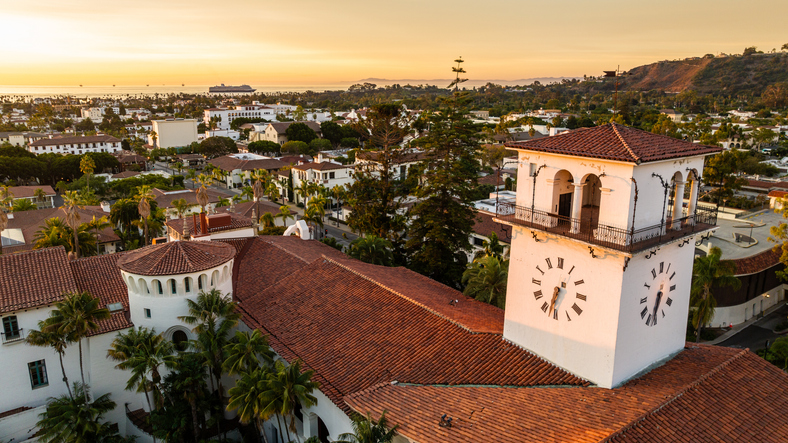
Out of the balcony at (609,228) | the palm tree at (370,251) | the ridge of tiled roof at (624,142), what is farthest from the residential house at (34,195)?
the ridge of tiled roof at (624,142)

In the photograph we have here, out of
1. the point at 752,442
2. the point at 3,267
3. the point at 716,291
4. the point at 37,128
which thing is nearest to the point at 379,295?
the point at 752,442

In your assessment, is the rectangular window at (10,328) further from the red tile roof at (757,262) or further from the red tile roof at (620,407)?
the red tile roof at (757,262)

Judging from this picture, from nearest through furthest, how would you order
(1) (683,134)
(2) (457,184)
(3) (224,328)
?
1. (3) (224,328)
2. (2) (457,184)
3. (1) (683,134)

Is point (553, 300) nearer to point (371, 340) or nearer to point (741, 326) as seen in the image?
point (371, 340)

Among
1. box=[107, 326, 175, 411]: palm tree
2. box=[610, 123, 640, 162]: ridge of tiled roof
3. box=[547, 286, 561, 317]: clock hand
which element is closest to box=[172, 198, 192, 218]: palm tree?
box=[107, 326, 175, 411]: palm tree

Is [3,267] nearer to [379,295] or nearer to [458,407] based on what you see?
[379,295]

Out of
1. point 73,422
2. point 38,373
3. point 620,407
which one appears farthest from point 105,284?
point 620,407
